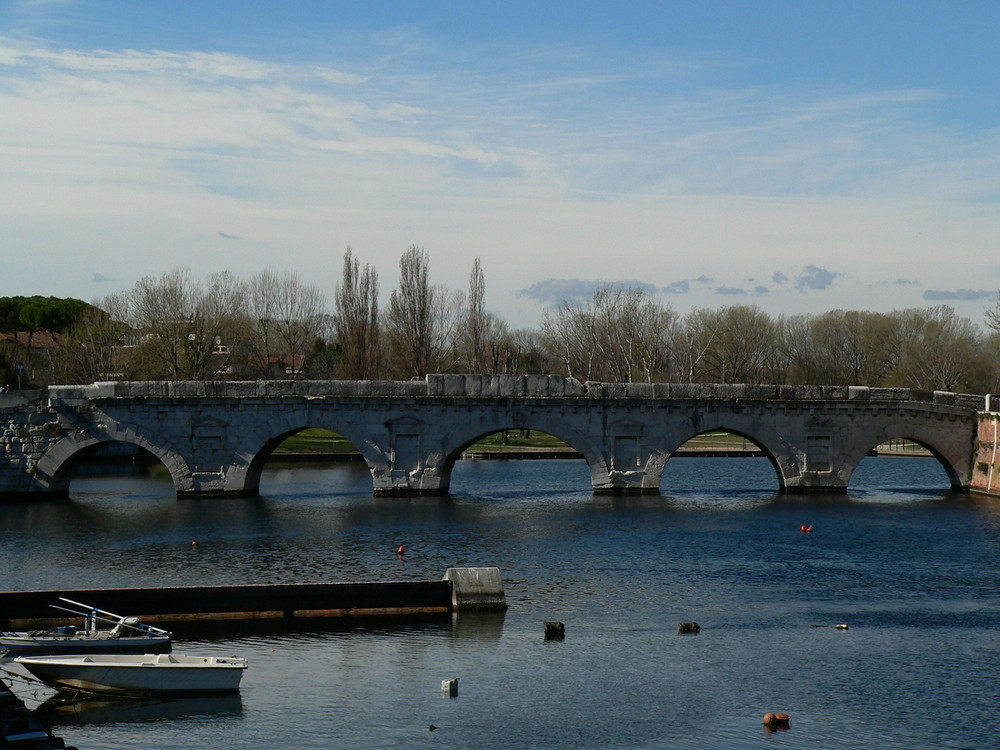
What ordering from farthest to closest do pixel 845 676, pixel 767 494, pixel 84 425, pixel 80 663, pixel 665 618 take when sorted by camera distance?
pixel 767 494
pixel 84 425
pixel 665 618
pixel 845 676
pixel 80 663

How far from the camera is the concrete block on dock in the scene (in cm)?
3291

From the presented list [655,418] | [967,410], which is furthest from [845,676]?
[967,410]

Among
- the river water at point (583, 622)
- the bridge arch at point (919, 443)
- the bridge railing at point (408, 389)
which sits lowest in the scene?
the river water at point (583, 622)

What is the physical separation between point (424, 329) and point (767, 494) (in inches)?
1229

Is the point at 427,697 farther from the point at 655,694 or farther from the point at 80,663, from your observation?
the point at 80,663

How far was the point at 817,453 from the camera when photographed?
60.1 m

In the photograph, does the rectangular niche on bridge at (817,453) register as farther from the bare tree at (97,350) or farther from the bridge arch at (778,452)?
the bare tree at (97,350)

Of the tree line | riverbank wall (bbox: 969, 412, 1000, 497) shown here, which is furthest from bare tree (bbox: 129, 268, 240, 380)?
riverbank wall (bbox: 969, 412, 1000, 497)

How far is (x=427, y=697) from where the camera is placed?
2586cm

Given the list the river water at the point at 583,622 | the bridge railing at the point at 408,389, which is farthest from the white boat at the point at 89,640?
the bridge railing at the point at 408,389

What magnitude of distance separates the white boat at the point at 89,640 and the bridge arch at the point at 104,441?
101ft

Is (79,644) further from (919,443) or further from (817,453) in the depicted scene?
(919,443)

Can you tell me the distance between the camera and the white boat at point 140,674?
1016 inches

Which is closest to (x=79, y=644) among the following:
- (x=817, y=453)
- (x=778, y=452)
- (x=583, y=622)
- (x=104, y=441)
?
(x=583, y=622)
